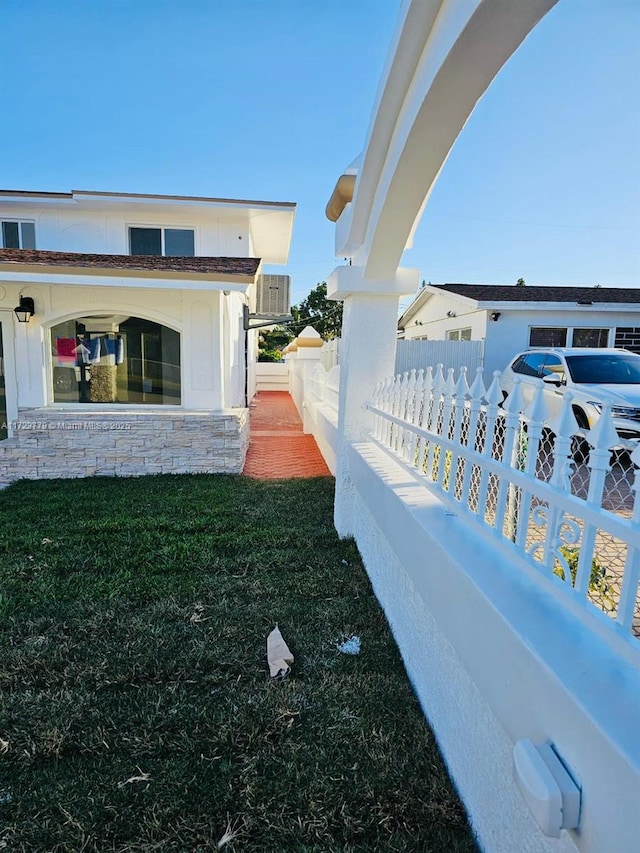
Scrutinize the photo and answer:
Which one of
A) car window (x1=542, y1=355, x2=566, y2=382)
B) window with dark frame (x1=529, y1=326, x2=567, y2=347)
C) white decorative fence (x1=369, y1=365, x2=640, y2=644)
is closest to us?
white decorative fence (x1=369, y1=365, x2=640, y2=644)

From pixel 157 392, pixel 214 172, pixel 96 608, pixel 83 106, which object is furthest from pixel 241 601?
pixel 214 172

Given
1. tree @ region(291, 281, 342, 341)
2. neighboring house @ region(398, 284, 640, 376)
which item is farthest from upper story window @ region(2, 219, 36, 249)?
tree @ region(291, 281, 342, 341)

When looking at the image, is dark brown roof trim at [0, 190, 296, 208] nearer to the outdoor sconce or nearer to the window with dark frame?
the outdoor sconce

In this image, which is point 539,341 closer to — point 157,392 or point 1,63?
point 157,392

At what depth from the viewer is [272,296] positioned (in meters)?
14.3

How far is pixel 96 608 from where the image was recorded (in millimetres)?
3736

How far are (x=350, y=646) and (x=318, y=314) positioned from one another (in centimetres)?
4921

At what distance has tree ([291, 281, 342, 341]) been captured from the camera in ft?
156

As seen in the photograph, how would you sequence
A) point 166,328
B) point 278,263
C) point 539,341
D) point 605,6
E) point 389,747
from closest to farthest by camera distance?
1. point 389,747
2. point 605,6
3. point 166,328
4. point 539,341
5. point 278,263

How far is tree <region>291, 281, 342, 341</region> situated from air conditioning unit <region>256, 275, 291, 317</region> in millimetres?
31974

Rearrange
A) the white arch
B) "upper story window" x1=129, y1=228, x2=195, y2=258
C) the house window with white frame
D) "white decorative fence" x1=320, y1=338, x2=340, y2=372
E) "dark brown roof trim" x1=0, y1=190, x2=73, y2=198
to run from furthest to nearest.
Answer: the house window with white frame
"upper story window" x1=129, y1=228, x2=195, y2=258
"dark brown roof trim" x1=0, y1=190, x2=73, y2=198
"white decorative fence" x1=320, y1=338, x2=340, y2=372
the white arch

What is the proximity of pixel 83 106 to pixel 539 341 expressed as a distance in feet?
51.7

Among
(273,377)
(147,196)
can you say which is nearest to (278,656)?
(147,196)

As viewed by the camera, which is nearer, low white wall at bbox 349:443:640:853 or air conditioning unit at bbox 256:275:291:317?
low white wall at bbox 349:443:640:853
